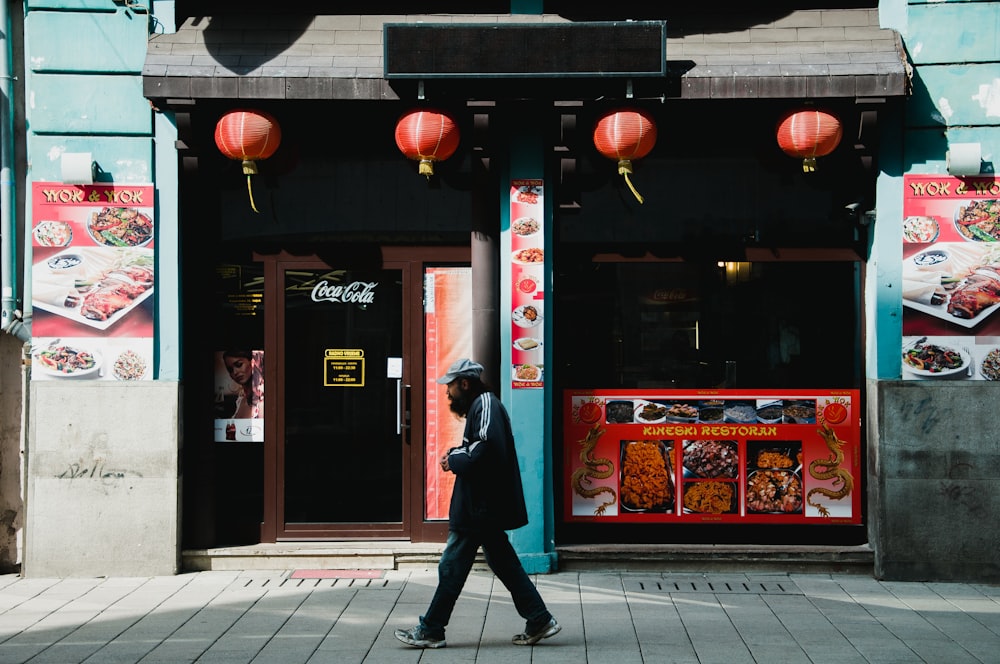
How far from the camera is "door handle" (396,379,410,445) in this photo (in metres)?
8.77

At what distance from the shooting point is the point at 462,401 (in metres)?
6.46

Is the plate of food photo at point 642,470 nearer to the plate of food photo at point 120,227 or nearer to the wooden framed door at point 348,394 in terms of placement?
the wooden framed door at point 348,394

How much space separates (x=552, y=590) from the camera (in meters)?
7.90

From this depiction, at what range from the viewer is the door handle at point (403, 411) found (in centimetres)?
877

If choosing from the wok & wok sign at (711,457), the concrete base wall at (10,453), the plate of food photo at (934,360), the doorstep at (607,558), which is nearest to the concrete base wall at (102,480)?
the concrete base wall at (10,453)

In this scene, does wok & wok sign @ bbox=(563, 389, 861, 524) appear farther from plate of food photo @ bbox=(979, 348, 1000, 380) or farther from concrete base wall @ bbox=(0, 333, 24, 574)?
concrete base wall @ bbox=(0, 333, 24, 574)

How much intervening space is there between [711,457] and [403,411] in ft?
8.77

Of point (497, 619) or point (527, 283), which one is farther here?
point (527, 283)

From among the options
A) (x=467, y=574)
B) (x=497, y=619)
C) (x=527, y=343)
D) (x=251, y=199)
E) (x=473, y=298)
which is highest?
(x=251, y=199)

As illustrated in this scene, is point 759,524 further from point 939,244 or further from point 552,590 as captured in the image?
point 939,244

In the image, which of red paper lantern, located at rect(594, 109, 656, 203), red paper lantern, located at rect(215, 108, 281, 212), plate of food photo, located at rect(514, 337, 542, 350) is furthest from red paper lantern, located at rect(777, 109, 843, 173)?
red paper lantern, located at rect(215, 108, 281, 212)

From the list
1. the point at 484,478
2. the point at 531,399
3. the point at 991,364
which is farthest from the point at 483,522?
the point at 991,364

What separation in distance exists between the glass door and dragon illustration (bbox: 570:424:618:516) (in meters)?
1.50

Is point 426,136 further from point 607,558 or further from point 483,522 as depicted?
point 607,558
